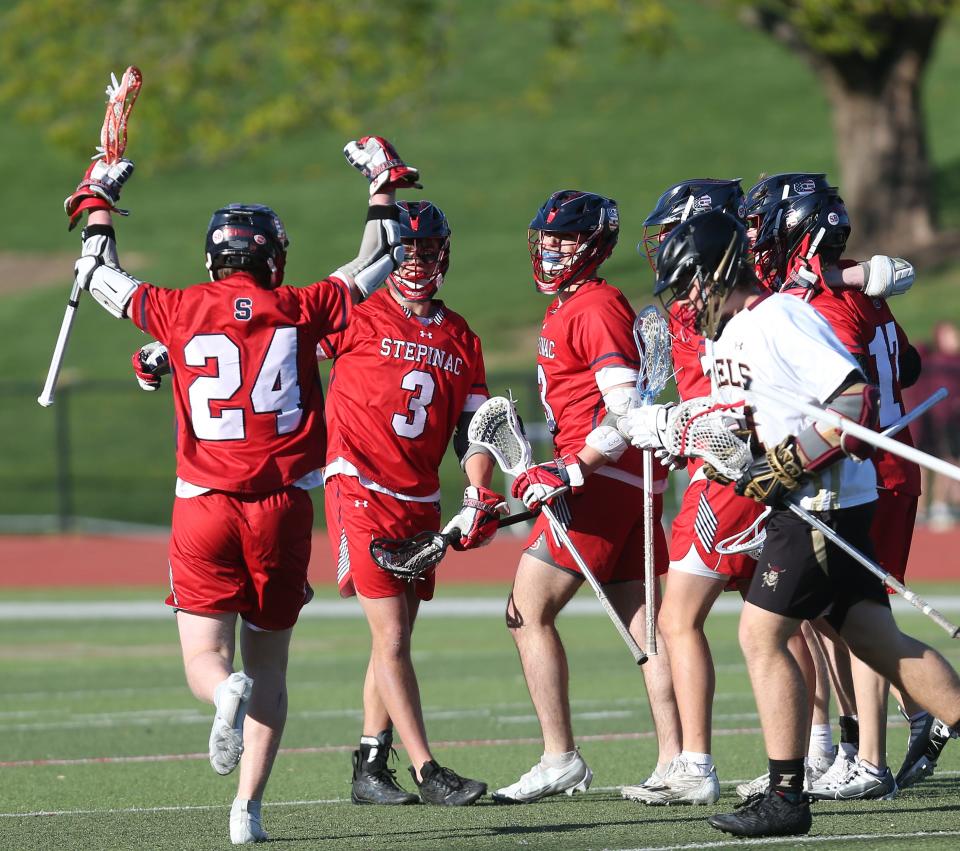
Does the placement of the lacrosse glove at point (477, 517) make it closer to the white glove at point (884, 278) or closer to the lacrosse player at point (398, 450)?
the lacrosse player at point (398, 450)

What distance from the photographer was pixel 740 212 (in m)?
7.04

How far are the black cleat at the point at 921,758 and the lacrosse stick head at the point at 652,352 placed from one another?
5.78 ft

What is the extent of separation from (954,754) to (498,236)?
3805 cm

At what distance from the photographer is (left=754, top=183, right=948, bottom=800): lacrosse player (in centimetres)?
679

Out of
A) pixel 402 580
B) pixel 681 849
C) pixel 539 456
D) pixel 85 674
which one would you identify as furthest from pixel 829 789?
pixel 539 456

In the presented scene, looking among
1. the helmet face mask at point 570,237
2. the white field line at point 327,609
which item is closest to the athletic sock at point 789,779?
the helmet face mask at point 570,237

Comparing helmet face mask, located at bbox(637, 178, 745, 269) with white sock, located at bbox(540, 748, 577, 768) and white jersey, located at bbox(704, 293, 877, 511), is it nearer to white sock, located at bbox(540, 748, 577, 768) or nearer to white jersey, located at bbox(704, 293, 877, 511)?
white jersey, located at bbox(704, 293, 877, 511)

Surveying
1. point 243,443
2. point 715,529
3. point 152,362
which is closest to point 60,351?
point 152,362

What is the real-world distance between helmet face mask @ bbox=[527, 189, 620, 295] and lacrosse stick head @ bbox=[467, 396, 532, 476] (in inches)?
21.5

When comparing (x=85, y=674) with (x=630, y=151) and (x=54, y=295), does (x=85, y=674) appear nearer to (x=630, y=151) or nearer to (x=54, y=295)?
(x=54, y=295)

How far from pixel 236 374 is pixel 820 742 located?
293 cm

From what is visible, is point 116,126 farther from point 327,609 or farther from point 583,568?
point 327,609

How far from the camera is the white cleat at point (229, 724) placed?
5.70m

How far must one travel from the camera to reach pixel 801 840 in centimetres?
586
